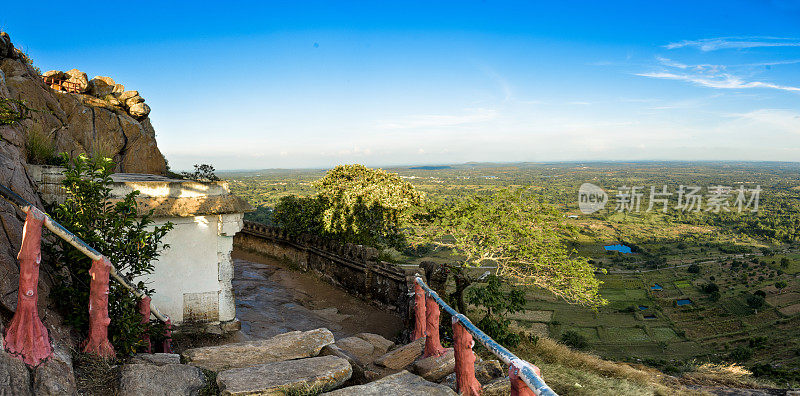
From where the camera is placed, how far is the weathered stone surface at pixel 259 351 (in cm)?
445

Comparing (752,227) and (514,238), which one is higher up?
(514,238)

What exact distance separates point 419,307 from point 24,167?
5890 mm

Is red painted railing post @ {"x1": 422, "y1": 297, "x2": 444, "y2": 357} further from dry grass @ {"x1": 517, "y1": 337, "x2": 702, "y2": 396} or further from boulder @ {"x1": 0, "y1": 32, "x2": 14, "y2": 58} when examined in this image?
boulder @ {"x1": 0, "y1": 32, "x2": 14, "y2": 58}

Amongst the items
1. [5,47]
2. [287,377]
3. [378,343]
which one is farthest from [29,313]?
[5,47]

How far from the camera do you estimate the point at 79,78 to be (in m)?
16.8

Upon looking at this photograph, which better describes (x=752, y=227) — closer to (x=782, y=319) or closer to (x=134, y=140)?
(x=782, y=319)

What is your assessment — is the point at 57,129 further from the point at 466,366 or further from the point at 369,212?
the point at 466,366

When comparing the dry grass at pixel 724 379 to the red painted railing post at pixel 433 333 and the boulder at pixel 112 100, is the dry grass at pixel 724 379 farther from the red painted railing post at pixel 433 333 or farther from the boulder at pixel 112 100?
the boulder at pixel 112 100

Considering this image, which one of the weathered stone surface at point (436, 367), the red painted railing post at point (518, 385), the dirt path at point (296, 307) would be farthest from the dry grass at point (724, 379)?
the red painted railing post at point (518, 385)

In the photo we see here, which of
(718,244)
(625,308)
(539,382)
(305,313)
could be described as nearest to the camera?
(539,382)

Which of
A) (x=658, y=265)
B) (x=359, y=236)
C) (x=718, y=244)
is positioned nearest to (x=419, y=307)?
(x=359, y=236)

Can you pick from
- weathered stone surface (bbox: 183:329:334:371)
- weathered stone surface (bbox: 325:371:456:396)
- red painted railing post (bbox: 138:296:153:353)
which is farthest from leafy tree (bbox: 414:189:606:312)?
red painted railing post (bbox: 138:296:153:353)

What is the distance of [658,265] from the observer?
76.2 metres

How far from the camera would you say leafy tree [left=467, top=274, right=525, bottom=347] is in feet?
27.2
